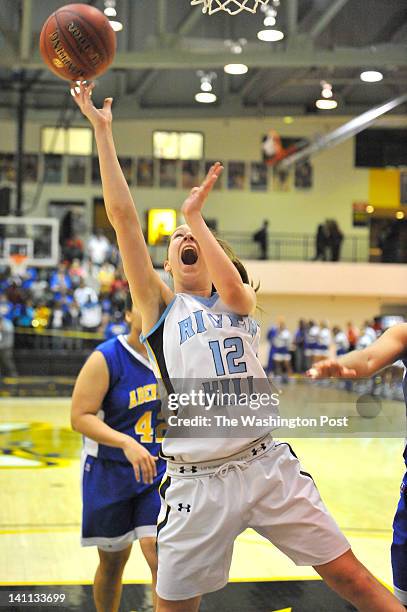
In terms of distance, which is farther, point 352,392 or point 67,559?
point 352,392

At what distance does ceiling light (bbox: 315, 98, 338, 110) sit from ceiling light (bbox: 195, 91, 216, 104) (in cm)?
301

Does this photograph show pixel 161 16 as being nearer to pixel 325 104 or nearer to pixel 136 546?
pixel 136 546

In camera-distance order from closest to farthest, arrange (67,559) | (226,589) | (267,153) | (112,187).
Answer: (112,187)
(226,589)
(67,559)
(267,153)

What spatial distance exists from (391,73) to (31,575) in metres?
17.0

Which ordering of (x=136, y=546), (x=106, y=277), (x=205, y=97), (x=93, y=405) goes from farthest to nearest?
1. (x=205, y=97)
2. (x=106, y=277)
3. (x=136, y=546)
4. (x=93, y=405)

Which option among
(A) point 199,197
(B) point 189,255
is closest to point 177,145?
(B) point 189,255

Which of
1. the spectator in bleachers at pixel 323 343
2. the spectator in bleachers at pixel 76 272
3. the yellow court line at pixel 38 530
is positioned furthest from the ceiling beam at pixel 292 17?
the yellow court line at pixel 38 530

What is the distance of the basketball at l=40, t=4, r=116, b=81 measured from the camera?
357 cm

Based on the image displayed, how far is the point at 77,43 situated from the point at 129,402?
4.87 feet

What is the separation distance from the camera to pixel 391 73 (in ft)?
65.3

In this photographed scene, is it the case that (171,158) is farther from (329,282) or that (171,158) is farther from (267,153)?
(329,282)

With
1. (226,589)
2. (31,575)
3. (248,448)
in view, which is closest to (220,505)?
(248,448)

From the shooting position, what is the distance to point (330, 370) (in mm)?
2615

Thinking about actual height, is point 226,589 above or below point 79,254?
below
